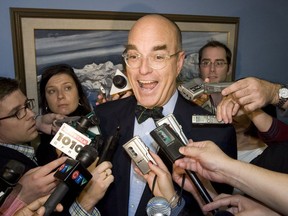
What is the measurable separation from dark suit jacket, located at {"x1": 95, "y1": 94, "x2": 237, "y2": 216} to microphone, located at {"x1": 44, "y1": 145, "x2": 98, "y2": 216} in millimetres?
424

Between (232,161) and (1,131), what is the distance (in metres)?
1.13

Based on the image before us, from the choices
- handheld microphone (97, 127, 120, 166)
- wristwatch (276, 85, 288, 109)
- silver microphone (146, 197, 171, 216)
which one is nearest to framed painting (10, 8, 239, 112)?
handheld microphone (97, 127, 120, 166)

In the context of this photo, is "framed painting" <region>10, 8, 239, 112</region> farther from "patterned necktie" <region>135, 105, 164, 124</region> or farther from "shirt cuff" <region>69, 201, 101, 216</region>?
"shirt cuff" <region>69, 201, 101, 216</region>

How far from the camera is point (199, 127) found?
1.30m

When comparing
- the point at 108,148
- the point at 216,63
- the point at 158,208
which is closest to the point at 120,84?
the point at 108,148

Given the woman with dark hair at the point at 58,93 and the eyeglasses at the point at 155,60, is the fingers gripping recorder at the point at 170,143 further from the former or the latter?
the woman with dark hair at the point at 58,93

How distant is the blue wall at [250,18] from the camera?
2.03 meters

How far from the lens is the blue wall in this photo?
2.03 m

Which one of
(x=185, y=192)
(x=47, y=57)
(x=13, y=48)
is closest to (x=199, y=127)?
(x=185, y=192)

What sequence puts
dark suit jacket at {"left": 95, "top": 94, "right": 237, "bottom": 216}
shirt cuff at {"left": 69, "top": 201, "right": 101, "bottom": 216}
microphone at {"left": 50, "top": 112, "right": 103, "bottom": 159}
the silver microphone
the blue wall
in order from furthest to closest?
the blue wall → dark suit jacket at {"left": 95, "top": 94, "right": 237, "bottom": 216} → shirt cuff at {"left": 69, "top": 201, "right": 101, "bottom": 216} → microphone at {"left": 50, "top": 112, "right": 103, "bottom": 159} → the silver microphone

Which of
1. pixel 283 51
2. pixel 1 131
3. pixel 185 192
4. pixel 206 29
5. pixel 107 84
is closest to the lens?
pixel 185 192

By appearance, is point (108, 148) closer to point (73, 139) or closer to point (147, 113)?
point (73, 139)

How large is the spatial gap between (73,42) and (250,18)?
1.59 metres

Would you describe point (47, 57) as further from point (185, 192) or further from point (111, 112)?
point (185, 192)
